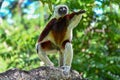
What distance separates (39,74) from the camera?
737cm

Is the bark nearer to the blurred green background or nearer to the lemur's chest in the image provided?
the lemur's chest

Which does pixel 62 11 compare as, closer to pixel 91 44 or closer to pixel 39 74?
pixel 39 74

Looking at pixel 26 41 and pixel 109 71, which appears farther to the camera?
pixel 26 41

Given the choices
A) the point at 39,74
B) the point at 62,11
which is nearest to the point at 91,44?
the point at 62,11

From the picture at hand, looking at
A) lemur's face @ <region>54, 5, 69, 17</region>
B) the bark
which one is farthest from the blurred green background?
the bark

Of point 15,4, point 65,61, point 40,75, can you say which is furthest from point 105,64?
point 15,4

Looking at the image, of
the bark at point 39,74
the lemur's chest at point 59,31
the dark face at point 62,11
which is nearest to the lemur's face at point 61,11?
the dark face at point 62,11

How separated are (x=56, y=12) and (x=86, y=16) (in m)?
3.04

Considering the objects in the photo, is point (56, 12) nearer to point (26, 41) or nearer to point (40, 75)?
point (40, 75)

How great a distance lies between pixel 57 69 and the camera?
24.9ft

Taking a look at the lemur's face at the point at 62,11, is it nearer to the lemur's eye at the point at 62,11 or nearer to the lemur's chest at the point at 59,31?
the lemur's eye at the point at 62,11

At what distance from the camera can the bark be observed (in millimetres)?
7172

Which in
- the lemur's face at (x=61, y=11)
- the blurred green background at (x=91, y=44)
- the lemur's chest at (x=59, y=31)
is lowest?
the blurred green background at (x=91, y=44)

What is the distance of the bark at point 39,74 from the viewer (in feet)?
23.5
